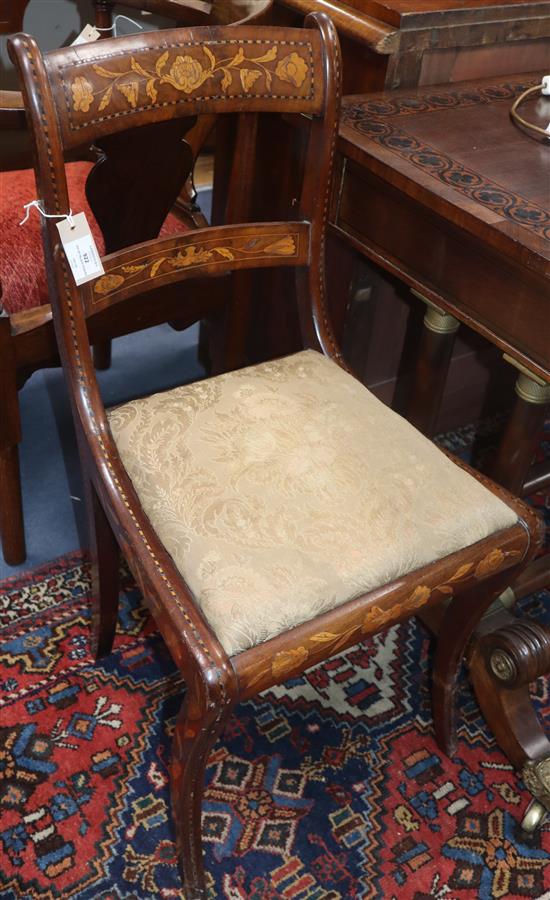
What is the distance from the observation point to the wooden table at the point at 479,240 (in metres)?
1.14

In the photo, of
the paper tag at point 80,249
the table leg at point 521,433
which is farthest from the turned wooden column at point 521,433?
the paper tag at point 80,249

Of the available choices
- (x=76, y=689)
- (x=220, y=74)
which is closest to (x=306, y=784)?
(x=76, y=689)

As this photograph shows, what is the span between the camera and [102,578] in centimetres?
139

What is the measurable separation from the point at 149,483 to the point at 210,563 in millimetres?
159

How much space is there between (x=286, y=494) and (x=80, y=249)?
1.30 feet

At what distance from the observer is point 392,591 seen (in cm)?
107

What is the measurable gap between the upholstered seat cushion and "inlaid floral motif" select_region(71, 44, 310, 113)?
1.32ft

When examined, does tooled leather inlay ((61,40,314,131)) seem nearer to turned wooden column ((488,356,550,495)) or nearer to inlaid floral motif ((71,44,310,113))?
inlaid floral motif ((71,44,310,113))

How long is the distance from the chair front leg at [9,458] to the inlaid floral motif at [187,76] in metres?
0.46

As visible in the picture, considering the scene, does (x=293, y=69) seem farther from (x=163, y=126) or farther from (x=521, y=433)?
(x=521, y=433)

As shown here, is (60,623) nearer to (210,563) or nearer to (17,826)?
(17,826)

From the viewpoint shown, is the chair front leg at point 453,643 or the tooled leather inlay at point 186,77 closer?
the tooled leather inlay at point 186,77

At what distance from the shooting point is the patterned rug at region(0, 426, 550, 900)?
1.28m

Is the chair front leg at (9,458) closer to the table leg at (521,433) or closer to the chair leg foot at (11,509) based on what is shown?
the chair leg foot at (11,509)
